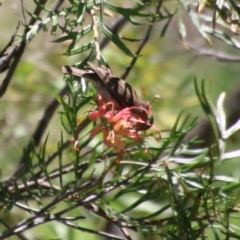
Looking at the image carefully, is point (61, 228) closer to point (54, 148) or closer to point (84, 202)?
point (54, 148)

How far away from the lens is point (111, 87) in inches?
32.8

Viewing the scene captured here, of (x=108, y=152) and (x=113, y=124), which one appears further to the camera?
(x=108, y=152)

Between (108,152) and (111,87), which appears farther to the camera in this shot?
(108,152)

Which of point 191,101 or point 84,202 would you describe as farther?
point 191,101

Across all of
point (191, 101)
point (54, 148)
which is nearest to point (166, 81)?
point (191, 101)

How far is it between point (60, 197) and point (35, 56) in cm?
110

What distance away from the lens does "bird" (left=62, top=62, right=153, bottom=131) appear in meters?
0.83

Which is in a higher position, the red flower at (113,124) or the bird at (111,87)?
the bird at (111,87)

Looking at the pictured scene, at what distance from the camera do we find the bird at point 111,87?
2.71 ft

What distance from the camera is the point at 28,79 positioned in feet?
6.21

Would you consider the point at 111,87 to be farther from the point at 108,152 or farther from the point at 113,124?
the point at 108,152

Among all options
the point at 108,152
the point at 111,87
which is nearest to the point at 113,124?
the point at 111,87

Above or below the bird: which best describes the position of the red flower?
below

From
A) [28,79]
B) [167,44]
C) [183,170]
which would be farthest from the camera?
[167,44]
